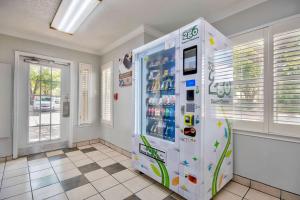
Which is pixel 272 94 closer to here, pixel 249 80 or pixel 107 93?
pixel 249 80

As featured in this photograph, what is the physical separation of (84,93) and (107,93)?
2.07 feet

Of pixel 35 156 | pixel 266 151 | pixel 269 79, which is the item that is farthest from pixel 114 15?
pixel 35 156

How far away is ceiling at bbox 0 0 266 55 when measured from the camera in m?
2.11

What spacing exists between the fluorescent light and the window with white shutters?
242 centimetres

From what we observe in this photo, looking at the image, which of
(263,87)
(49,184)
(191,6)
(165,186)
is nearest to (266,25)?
(263,87)

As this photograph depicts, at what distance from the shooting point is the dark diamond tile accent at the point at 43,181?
2.06 m

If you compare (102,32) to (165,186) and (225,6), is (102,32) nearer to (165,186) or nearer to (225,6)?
(225,6)

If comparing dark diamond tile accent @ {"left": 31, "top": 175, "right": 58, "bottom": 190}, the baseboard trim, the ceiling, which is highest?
the ceiling

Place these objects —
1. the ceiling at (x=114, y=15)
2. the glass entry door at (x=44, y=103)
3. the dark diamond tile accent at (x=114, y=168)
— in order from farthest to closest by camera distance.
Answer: the glass entry door at (x=44, y=103) → the dark diamond tile accent at (x=114, y=168) → the ceiling at (x=114, y=15)

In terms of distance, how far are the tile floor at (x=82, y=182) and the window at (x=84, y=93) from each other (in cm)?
114

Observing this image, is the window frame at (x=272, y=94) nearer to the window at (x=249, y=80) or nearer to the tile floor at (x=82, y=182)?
the window at (x=249, y=80)

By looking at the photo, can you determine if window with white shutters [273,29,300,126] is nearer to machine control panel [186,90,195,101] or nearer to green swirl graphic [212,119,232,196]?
green swirl graphic [212,119,232,196]

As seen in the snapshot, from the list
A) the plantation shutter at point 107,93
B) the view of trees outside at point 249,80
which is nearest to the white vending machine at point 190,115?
the view of trees outside at point 249,80

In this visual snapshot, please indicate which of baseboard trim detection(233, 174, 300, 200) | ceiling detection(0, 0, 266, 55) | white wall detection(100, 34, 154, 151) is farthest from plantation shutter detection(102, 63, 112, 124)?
baseboard trim detection(233, 174, 300, 200)
